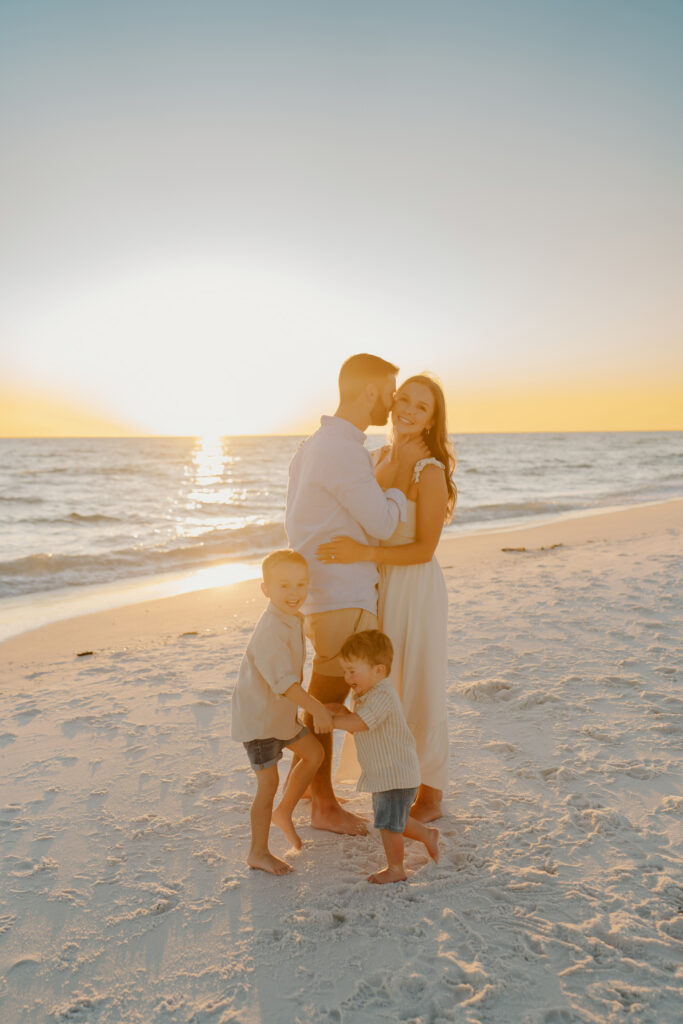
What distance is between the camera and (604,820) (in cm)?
334

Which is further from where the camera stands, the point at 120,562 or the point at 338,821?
the point at 120,562

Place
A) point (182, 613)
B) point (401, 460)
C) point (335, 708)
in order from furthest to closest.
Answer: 1. point (182, 613)
2. point (401, 460)
3. point (335, 708)

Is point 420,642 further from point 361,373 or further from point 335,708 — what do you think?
point 361,373

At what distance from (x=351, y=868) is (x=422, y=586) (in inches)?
51.5

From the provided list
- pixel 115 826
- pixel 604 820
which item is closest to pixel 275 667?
pixel 115 826

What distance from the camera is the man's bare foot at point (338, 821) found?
11.3ft

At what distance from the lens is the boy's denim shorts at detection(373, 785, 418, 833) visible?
2.97m

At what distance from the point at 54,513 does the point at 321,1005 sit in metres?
20.3

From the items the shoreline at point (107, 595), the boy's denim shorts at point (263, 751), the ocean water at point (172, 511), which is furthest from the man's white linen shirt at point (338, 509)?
the ocean water at point (172, 511)

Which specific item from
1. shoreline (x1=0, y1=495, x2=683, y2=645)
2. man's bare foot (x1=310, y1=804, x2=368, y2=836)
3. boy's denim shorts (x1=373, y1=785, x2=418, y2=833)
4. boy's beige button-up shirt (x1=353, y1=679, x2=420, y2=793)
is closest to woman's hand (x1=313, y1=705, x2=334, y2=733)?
boy's beige button-up shirt (x1=353, y1=679, x2=420, y2=793)

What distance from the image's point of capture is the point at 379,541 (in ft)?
→ 11.0

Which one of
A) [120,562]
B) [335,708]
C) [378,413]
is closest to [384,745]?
[335,708]

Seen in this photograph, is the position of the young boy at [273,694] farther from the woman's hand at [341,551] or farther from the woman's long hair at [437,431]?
the woman's long hair at [437,431]

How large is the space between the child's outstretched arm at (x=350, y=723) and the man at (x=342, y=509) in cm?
24
